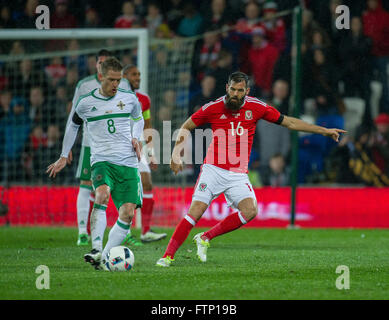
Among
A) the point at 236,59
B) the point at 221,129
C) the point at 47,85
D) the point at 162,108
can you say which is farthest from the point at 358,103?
the point at 221,129

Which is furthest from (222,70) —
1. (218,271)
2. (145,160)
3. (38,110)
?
(218,271)

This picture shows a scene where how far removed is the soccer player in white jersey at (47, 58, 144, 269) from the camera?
25.7 ft

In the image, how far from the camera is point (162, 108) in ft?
46.9

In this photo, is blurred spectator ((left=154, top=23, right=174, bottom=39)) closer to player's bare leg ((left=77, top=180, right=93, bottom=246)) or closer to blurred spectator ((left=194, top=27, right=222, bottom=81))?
blurred spectator ((left=194, top=27, right=222, bottom=81))

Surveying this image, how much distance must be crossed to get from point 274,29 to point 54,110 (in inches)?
190

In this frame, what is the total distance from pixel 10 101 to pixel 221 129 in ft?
26.6

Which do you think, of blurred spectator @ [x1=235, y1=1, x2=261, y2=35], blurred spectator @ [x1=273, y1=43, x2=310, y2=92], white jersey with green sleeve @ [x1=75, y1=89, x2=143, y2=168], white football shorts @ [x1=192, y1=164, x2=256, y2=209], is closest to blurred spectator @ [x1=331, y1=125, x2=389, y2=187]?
blurred spectator @ [x1=273, y1=43, x2=310, y2=92]

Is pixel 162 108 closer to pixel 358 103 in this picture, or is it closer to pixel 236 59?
pixel 236 59

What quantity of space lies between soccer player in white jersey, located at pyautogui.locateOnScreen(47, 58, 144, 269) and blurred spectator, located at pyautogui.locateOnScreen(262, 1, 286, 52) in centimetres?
818

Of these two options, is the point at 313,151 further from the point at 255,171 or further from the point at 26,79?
the point at 26,79

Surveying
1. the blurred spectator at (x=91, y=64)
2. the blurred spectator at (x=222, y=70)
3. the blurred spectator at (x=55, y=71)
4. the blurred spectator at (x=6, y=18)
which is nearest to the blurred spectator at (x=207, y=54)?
the blurred spectator at (x=222, y=70)

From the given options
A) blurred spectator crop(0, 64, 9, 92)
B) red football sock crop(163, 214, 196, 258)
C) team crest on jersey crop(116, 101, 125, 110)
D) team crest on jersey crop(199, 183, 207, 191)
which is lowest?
red football sock crop(163, 214, 196, 258)

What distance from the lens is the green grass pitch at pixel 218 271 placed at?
5969 millimetres

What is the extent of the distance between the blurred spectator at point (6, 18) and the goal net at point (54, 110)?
84.4 inches
